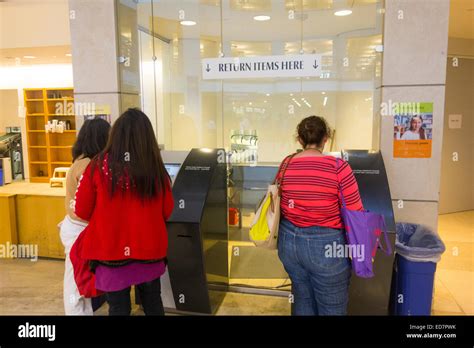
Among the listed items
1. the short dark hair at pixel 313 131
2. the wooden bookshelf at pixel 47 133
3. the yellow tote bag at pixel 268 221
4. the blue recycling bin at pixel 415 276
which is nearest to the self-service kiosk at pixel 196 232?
the yellow tote bag at pixel 268 221

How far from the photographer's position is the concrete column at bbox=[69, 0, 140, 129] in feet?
11.3

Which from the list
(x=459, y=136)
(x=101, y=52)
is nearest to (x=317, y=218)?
(x=101, y=52)

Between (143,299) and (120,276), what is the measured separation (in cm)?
26

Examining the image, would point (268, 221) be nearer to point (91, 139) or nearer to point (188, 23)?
point (91, 139)

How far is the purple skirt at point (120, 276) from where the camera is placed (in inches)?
77.0

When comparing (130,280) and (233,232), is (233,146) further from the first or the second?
(130,280)

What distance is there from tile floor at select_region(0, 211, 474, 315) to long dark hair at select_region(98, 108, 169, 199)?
1600mm

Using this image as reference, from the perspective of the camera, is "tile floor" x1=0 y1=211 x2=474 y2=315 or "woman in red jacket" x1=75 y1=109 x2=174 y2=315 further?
"tile floor" x1=0 y1=211 x2=474 y2=315

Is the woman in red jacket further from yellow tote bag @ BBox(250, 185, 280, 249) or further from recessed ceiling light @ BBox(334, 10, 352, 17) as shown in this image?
recessed ceiling light @ BBox(334, 10, 352, 17)

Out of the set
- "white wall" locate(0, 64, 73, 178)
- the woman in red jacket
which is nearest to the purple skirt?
the woman in red jacket

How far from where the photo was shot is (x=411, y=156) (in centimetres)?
302

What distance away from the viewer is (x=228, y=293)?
3.55 m
